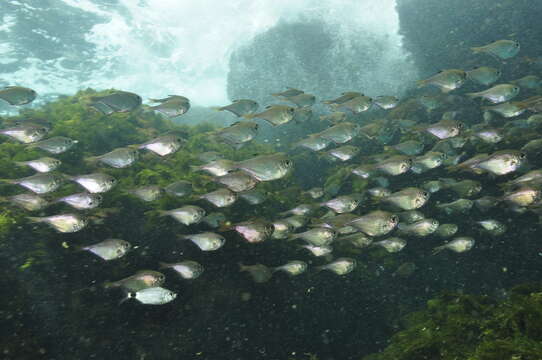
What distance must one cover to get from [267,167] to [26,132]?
14.2 ft

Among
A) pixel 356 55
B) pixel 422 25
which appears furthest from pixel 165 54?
pixel 422 25

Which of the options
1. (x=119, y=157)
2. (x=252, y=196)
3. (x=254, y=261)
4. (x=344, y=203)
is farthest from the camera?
(x=254, y=261)

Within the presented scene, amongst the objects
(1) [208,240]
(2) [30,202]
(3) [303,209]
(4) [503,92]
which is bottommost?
(3) [303,209]

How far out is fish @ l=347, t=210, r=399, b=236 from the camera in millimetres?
5484

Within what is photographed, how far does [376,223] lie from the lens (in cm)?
550

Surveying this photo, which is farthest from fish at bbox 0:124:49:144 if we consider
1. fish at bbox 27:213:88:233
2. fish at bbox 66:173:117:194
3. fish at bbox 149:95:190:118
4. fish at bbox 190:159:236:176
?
fish at bbox 190:159:236:176

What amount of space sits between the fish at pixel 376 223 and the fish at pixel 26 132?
5.83 m

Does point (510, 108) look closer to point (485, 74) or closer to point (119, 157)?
point (485, 74)

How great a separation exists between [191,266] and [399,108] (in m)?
12.1

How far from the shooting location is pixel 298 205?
759cm

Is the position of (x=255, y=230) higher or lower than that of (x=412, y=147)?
lower

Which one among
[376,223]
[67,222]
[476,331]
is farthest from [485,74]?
[67,222]

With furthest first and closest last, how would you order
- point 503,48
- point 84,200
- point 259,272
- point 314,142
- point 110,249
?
point 503,48
point 314,142
point 259,272
point 84,200
point 110,249

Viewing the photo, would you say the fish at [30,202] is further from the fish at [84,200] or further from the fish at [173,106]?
the fish at [173,106]
